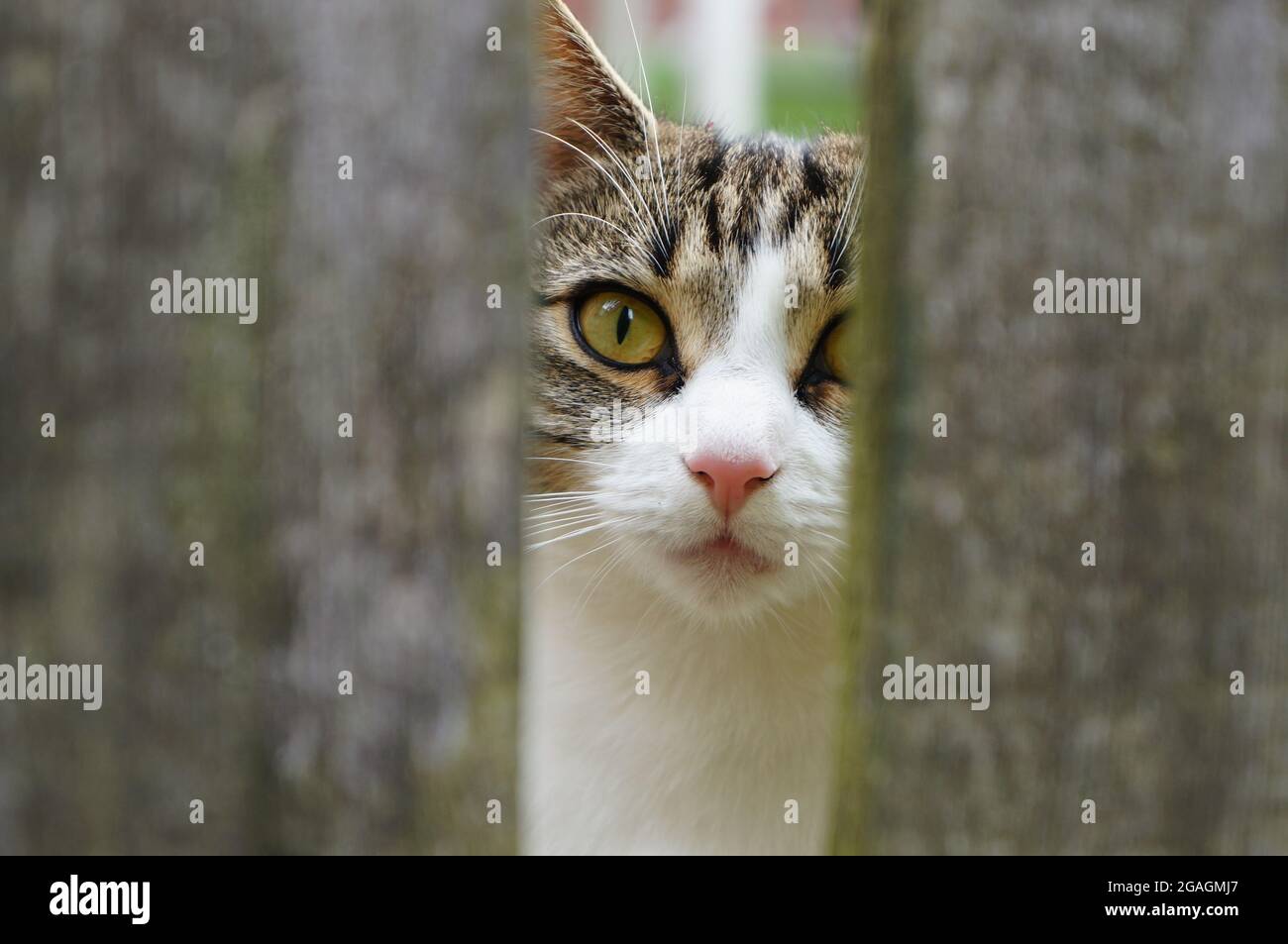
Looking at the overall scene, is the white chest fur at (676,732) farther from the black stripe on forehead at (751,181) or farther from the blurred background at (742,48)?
the blurred background at (742,48)

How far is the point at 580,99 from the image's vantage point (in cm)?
218

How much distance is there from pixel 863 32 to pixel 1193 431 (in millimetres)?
532

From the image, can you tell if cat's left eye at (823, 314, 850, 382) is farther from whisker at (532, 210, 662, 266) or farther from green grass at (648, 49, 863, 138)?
green grass at (648, 49, 863, 138)

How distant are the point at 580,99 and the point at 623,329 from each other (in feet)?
1.56

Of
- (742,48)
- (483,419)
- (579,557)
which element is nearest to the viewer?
(483,419)

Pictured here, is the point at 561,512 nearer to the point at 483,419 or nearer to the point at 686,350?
the point at 686,350

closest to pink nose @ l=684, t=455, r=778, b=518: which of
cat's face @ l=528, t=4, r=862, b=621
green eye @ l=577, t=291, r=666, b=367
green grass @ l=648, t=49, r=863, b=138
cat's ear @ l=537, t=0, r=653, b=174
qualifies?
cat's face @ l=528, t=4, r=862, b=621

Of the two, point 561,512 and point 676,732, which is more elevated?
point 561,512

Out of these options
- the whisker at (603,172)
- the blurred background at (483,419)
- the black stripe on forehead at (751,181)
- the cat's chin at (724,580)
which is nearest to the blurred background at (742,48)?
the black stripe on forehead at (751,181)

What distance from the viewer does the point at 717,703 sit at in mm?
2137

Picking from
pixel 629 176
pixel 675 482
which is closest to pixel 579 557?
pixel 675 482

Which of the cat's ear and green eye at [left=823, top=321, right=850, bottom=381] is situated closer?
green eye at [left=823, top=321, right=850, bottom=381]

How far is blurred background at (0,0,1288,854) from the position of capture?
1109mm
